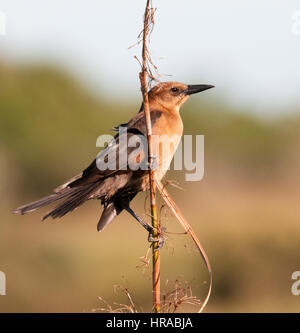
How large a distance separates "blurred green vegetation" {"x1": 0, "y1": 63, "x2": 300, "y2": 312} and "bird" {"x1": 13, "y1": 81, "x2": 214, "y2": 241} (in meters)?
1.23

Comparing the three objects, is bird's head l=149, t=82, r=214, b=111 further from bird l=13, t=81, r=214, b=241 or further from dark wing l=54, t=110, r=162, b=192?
dark wing l=54, t=110, r=162, b=192

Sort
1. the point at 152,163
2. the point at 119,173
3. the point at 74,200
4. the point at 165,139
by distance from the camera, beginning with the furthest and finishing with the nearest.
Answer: the point at 165,139 < the point at 119,173 < the point at 74,200 < the point at 152,163

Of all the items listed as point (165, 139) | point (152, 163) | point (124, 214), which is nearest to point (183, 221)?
point (152, 163)

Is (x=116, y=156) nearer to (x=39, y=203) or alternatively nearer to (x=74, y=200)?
(x=74, y=200)

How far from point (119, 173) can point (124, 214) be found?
77.6 feet

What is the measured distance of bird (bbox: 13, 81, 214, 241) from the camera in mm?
4953

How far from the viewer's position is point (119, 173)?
5258 mm

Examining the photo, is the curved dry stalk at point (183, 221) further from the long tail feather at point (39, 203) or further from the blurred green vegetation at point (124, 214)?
the long tail feather at point (39, 203)

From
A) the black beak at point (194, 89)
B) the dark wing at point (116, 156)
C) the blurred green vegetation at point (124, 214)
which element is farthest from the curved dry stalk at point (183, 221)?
the black beak at point (194, 89)

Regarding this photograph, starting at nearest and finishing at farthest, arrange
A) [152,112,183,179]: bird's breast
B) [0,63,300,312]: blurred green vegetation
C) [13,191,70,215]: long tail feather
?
[13,191,70,215]: long tail feather
[152,112,183,179]: bird's breast
[0,63,300,312]: blurred green vegetation

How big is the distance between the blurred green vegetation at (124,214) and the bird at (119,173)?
123 cm

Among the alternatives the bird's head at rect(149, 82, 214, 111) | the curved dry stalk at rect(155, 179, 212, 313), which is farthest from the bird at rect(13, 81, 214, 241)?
the curved dry stalk at rect(155, 179, 212, 313)

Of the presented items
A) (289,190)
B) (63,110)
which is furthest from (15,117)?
(289,190)
